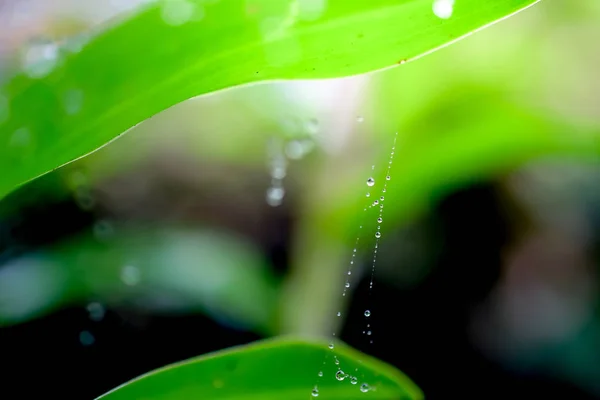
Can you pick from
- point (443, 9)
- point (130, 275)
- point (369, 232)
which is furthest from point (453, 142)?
point (130, 275)

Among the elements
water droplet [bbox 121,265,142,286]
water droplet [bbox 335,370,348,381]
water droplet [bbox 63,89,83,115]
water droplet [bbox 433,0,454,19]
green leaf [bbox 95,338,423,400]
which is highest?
water droplet [bbox 63,89,83,115]

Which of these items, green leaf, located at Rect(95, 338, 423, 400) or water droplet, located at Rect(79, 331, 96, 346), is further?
water droplet, located at Rect(79, 331, 96, 346)

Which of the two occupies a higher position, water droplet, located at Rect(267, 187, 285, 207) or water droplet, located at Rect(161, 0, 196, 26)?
water droplet, located at Rect(161, 0, 196, 26)

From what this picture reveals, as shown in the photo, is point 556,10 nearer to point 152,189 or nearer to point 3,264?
point 152,189

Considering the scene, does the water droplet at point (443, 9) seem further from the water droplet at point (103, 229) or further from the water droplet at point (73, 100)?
the water droplet at point (103, 229)

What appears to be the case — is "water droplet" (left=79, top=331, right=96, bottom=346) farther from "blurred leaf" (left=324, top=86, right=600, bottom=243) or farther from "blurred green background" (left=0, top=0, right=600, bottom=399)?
"blurred leaf" (left=324, top=86, right=600, bottom=243)

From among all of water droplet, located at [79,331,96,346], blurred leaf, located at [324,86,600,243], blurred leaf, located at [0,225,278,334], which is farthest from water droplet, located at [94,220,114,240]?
blurred leaf, located at [324,86,600,243]

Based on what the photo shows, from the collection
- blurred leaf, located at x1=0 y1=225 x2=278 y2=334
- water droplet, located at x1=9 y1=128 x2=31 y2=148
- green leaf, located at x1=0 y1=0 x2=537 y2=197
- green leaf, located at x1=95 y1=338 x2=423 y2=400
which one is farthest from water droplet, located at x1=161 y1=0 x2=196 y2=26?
blurred leaf, located at x1=0 y1=225 x2=278 y2=334
